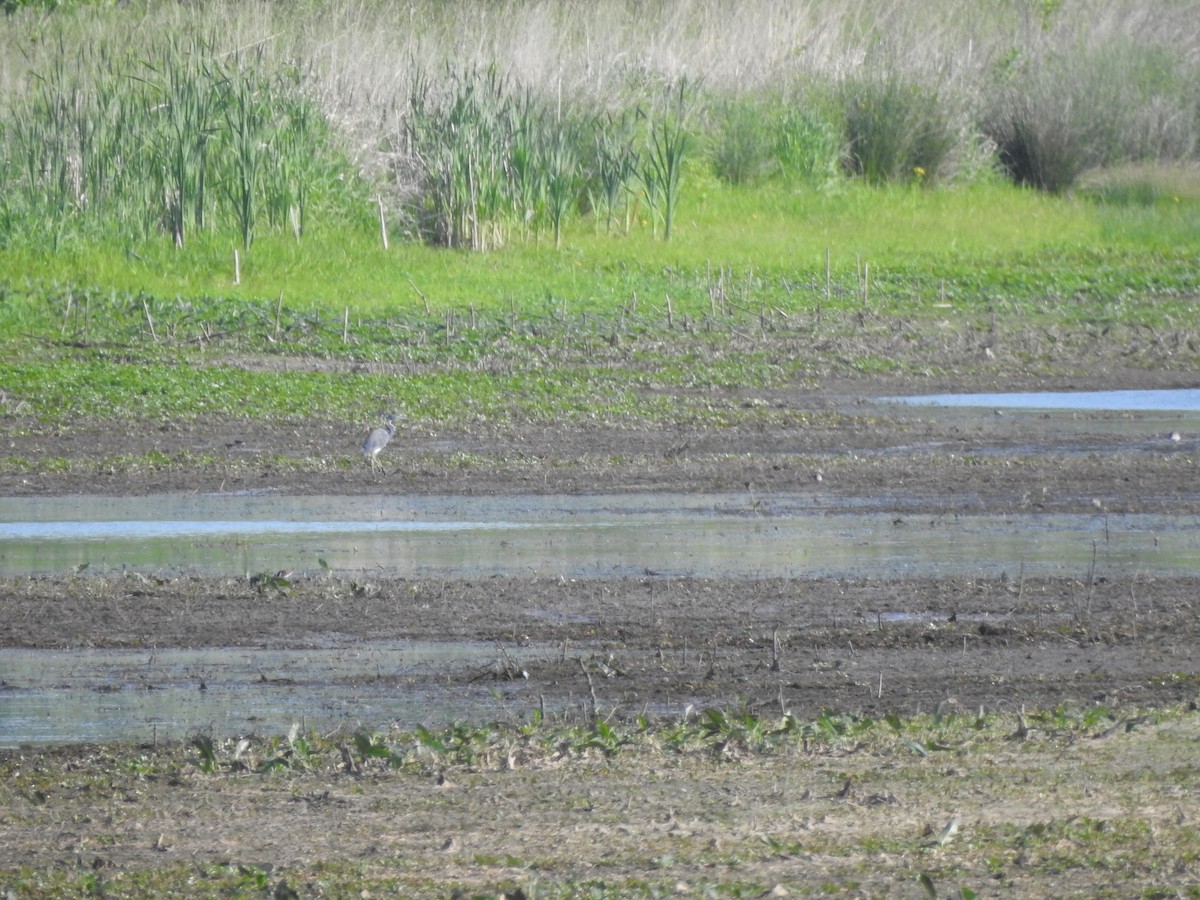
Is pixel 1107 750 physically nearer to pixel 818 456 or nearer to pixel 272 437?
pixel 818 456

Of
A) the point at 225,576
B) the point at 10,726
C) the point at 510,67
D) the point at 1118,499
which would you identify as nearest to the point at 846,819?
the point at 10,726

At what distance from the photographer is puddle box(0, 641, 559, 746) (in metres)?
6.63

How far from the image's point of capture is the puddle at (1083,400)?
14.2 m

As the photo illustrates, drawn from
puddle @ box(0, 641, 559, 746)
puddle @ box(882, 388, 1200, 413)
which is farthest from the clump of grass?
puddle @ box(0, 641, 559, 746)

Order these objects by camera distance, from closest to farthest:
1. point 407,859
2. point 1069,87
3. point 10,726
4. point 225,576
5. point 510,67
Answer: point 407,859
point 10,726
point 225,576
point 510,67
point 1069,87

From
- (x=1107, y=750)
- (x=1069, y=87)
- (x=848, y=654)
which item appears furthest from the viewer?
(x=1069, y=87)

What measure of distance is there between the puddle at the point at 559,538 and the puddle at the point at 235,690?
1.44 metres

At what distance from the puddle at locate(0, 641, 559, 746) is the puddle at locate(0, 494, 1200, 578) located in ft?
4.74

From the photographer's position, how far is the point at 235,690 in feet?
23.2

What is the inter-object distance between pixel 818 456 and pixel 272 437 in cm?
354

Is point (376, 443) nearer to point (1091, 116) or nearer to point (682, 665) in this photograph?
point (682, 665)

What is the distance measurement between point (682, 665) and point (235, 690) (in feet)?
5.37

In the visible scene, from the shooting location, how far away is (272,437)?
1282cm

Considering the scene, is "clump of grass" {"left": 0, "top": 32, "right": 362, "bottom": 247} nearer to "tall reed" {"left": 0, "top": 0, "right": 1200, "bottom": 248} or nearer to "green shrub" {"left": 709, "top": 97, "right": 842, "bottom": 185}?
"tall reed" {"left": 0, "top": 0, "right": 1200, "bottom": 248}
